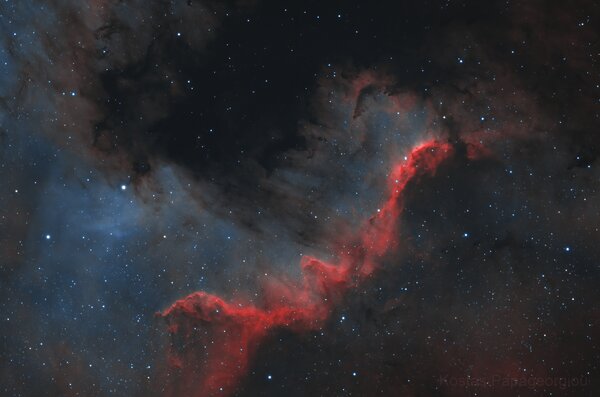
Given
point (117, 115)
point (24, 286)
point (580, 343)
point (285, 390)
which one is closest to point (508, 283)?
point (580, 343)

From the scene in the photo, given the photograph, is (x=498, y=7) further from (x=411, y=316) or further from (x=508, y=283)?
(x=411, y=316)

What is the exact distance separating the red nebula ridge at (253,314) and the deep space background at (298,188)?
0.14 metres

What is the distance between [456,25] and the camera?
7641 mm

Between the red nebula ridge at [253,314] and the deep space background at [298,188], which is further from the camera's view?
the red nebula ridge at [253,314]

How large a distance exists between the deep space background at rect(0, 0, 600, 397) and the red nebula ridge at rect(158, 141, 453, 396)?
14cm

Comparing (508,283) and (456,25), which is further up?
(456,25)

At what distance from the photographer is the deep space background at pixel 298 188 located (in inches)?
311

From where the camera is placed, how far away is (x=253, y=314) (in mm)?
11102

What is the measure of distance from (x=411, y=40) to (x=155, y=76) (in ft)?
17.8

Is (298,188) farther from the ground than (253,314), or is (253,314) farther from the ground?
(298,188)

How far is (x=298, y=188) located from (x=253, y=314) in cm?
393

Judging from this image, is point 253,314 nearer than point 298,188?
No

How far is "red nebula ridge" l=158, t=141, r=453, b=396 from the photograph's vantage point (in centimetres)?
996

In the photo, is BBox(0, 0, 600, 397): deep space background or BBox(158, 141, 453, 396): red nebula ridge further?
BBox(158, 141, 453, 396): red nebula ridge
